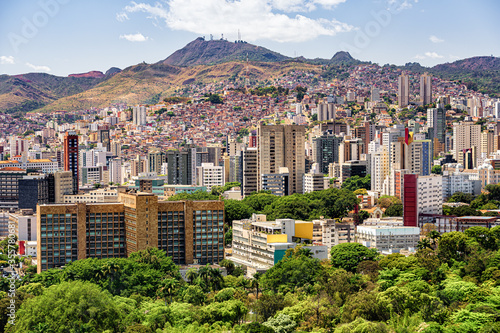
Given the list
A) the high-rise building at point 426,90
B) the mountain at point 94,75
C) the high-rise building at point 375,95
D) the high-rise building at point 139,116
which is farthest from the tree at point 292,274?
the mountain at point 94,75

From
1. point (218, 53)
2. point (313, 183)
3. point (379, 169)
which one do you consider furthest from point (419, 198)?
point (218, 53)

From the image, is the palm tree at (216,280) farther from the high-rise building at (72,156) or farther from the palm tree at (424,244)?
the high-rise building at (72,156)

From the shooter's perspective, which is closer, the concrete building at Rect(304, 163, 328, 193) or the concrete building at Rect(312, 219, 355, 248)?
the concrete building at Rect(312, 219, 355, 248)

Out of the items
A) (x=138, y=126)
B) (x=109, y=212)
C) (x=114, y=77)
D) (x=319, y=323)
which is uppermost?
(x=114, y=77)

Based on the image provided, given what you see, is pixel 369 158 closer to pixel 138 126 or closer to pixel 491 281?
pixel 491 281

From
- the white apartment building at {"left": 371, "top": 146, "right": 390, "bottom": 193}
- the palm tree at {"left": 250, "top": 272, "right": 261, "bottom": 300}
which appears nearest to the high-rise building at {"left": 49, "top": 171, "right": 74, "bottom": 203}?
the white apartment building at {"left": 371, "top": 146, "right": 390, "bottom": 193}

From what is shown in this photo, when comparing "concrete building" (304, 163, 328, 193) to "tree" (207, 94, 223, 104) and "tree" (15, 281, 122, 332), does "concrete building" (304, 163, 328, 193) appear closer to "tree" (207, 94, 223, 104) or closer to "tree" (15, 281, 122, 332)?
"tree" (15, 281, 122, 332)

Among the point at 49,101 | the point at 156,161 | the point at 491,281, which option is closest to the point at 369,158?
the point at 156,161
